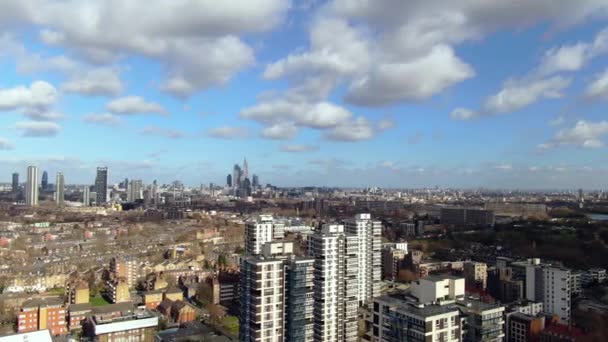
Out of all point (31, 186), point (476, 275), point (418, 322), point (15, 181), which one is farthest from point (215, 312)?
point (15, 181)

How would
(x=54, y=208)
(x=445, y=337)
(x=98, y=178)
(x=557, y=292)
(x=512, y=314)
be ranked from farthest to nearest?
(x=98, y=178) → (x=54, y=208) → (x=557, y=292) → (x=512, y=314) → (x=445, y=337)

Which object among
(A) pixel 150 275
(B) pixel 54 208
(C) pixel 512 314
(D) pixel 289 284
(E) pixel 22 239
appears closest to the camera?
(D) pixel 289 284

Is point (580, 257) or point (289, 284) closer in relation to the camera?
point (289, 284)

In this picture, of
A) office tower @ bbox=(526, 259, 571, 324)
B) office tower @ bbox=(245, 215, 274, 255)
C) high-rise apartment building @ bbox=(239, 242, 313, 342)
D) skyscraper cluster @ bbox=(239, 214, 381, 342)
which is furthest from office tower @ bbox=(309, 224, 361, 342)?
office tower @ bbox=(526, 259, 571, 324)

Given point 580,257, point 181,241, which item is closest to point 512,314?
point 580,257

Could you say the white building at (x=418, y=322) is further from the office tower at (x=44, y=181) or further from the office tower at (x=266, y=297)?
the office tower at (x=44, y=181)

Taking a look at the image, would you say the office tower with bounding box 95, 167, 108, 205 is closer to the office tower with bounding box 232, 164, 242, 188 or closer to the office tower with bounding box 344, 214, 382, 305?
the office tower with bounding box 232, 164, 242, 188

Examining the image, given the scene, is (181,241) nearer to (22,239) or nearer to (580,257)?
(22,239)
